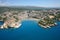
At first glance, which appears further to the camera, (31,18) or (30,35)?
(31,18)

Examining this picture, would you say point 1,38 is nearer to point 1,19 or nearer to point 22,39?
point 22,39

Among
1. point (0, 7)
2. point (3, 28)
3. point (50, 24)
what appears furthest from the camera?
point (0, 7)

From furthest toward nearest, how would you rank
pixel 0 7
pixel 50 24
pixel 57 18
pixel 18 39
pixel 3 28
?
pixel 0 7 < pixel 57 18 < pixel 50 24 < pixel 3 28 < pixel 18 39

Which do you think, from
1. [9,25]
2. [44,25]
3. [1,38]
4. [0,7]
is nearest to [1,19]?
[9,25]

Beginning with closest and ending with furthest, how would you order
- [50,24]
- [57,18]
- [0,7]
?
[50,24] < [57,18] < [0,7]

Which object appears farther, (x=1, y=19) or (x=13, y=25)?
(x=1, y=19)

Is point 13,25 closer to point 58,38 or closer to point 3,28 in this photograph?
point 3,28

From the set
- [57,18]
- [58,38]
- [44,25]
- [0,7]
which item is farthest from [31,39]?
[0,7]

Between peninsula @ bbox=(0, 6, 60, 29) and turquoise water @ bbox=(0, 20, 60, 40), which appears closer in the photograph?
turquoise water @ bbox=(0, 20, 60, 40)

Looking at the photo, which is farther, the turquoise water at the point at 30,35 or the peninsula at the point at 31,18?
the peninsula at the point at 31,18

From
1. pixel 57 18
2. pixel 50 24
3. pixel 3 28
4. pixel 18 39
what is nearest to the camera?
pixel 18 39
